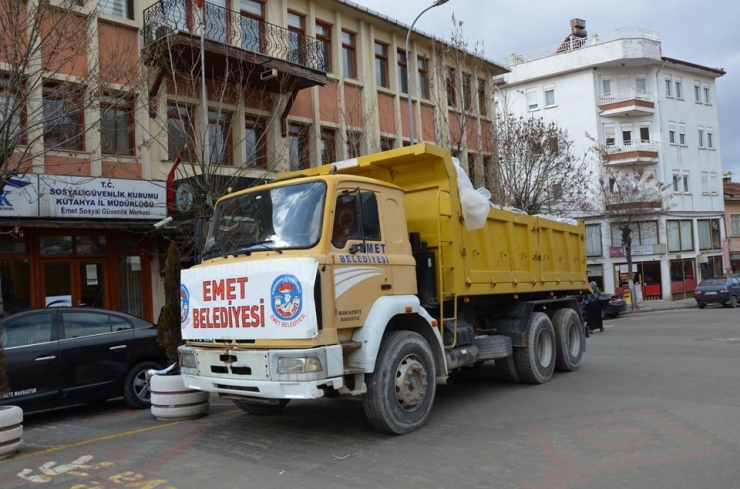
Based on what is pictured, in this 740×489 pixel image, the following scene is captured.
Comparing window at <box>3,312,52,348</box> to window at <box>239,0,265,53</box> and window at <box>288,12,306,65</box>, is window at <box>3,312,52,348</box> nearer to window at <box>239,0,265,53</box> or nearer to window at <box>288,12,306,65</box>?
window at <box>239,0,265,53</box>

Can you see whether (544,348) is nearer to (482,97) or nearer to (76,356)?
(76,356)

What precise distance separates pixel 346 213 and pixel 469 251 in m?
2.15

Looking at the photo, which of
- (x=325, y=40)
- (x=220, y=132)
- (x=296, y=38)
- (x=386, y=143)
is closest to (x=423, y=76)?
(x=386, y=143)

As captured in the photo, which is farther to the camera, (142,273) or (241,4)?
(241,4)

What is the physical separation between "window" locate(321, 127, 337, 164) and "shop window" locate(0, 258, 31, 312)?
8.77m

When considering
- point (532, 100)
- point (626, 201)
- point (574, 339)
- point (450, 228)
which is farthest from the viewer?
point (532, 100)

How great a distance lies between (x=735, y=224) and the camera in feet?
152

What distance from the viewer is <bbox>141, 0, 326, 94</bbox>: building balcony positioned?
14.1m

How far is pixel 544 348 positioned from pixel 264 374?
557cm

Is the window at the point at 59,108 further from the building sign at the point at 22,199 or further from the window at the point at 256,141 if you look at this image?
the window at the point at 256,141

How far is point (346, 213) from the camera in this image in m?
6.59

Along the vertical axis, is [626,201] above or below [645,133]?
below

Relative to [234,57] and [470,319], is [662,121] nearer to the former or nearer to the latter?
[234,57]

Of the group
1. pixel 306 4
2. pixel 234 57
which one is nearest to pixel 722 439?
pixel 234 57
